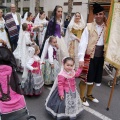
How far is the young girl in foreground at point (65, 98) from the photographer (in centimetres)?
342

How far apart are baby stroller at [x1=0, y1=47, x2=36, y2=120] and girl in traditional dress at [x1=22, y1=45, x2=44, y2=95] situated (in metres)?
0.84

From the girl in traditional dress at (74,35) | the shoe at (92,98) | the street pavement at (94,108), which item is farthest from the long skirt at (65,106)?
the girl in traditional dress at (74,35)

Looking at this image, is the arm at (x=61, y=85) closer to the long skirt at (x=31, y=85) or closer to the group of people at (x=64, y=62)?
the group of people at (x=64, y=62)

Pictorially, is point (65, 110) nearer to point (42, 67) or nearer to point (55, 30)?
Answer: point (42, 67)

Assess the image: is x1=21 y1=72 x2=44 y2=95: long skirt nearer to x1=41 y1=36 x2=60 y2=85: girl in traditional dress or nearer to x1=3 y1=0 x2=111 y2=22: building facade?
x1=41 y1=36 x2=60 y2=85: girl in traditional dress

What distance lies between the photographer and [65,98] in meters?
3.45

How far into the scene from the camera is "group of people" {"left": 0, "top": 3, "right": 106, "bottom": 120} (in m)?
3.50

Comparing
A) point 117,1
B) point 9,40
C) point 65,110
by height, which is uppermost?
point 117,1

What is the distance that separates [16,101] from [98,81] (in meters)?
1.67

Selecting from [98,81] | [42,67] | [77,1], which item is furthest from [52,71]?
[77,1]

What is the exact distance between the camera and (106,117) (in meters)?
3.72

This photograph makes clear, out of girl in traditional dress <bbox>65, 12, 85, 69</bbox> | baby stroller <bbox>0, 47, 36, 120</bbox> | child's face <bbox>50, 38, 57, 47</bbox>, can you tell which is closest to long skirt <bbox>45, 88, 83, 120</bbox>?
baby stroller <bbox>0, 47, 36, 120</bbox>

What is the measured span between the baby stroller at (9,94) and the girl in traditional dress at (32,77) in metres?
0.84

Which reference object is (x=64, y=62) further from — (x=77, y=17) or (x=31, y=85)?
(x=77, y=17)
